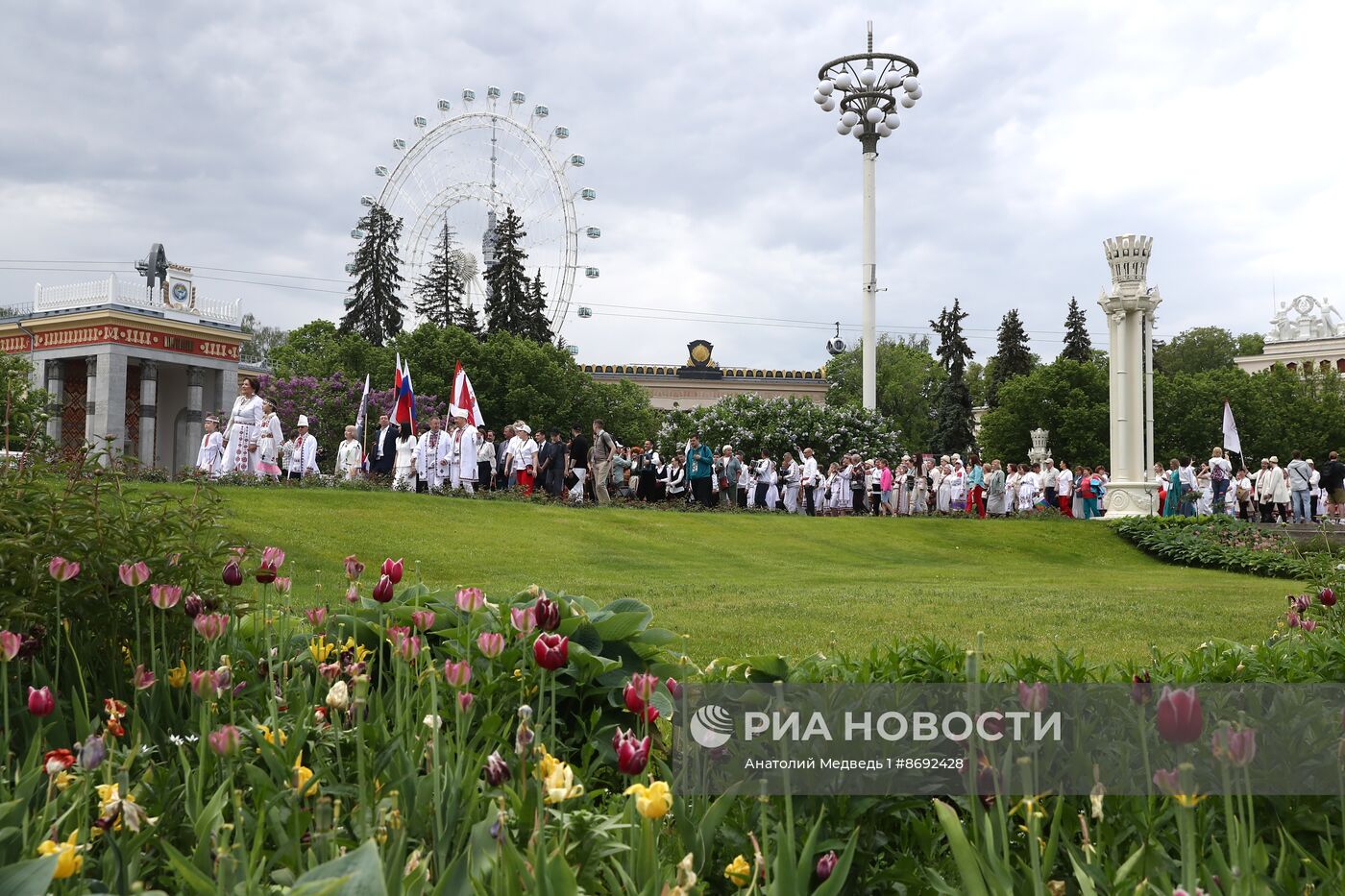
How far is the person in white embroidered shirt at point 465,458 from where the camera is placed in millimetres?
25125

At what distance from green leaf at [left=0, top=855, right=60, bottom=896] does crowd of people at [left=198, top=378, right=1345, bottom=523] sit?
21.5 meters

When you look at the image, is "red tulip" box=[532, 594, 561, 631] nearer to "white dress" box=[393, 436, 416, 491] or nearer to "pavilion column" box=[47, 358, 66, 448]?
"white dress" box=[393, 436, 416, 491]

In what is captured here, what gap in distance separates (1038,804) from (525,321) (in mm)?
55927

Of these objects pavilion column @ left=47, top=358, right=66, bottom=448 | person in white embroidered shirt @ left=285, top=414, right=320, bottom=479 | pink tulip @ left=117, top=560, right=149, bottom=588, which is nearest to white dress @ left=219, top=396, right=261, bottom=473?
person in white embroidered shirt @ left=285, top=414, right=320, bottom=479

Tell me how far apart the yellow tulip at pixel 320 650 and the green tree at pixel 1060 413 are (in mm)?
58424

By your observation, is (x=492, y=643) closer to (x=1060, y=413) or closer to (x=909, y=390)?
(x=1060, y=413)

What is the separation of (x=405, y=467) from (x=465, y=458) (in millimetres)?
A: 1389

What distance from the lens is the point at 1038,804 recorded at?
2.49 m

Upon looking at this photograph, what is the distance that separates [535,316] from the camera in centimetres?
5825

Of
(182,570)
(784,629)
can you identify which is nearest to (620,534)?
(784,629)

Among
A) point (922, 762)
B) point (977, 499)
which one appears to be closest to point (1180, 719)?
point (922, 762)

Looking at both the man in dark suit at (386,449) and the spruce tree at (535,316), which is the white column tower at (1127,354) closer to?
the man in dark suit at (386,449)

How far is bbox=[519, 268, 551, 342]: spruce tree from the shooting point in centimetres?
5747

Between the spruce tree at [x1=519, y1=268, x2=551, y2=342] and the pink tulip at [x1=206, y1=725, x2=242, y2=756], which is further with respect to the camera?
the spruce tree at [x1=519, y1=268, x2=551, y2=342]
